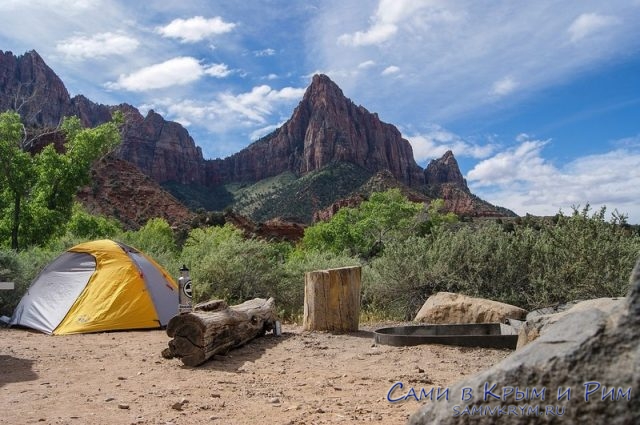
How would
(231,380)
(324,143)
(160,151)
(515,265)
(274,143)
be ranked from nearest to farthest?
(231,380)
(515,265)
(324,143)
(160,151)
(274,143)

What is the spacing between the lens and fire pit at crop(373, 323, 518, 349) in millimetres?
6977

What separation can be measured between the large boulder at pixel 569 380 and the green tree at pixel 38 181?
20464 millimetres

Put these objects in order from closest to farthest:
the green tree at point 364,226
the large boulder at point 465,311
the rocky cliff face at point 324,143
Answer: the large boulder at point 465,311, the green tree at point 364,226, the rocky cliff face at point 324,143

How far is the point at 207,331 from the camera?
21.5 feet

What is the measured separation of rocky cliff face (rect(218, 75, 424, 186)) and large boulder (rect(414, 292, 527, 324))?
346 feet

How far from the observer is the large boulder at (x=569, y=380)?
1.81 m

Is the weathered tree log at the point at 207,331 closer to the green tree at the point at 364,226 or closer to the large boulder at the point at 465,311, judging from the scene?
the large boulder at the point at 465,311

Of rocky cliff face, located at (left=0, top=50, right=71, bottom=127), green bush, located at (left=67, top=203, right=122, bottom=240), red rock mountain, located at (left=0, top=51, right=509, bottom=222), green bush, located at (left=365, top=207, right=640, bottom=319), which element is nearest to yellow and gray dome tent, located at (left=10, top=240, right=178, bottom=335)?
green bush, located at (left=365, top=207, right=640, bottom=319)

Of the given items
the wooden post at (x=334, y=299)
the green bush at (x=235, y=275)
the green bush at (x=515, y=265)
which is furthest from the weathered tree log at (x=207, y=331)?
the green bush at (x=235, y=275)

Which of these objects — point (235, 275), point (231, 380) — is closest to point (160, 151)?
point (235, 275)

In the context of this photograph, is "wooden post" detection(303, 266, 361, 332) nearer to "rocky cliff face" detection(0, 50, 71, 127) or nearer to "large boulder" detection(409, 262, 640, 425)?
"large boulder" detection(409, 262, 640, 425)

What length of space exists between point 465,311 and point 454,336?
1.72 m

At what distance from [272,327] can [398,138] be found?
137459 millimetres

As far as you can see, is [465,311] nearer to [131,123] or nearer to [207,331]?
[207,331]
